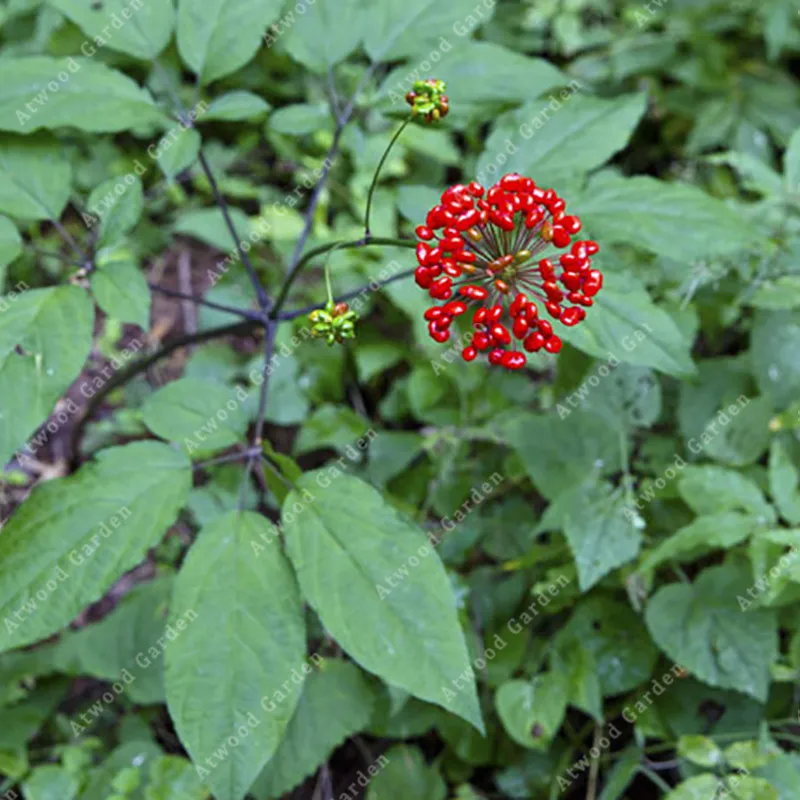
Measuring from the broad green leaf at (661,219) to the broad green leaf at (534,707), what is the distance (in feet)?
4.89

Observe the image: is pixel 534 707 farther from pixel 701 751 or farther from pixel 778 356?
pixel 778 356

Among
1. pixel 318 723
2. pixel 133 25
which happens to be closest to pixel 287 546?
pixel 318 723

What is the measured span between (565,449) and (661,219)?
0.93m

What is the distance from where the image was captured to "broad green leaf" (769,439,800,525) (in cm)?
248

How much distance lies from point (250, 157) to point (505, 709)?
3.72 meters

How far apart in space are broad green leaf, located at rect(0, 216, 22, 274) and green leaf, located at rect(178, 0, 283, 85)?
2.65 ft

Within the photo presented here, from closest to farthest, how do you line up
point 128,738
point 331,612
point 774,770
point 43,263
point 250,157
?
point 331,612
point 774,770
point 128,738
point 43,263
point 250,157

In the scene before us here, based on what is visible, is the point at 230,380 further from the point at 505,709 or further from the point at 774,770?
the point at 774,770

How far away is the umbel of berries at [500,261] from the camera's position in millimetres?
1793

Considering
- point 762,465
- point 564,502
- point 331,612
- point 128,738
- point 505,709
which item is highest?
point 331,612

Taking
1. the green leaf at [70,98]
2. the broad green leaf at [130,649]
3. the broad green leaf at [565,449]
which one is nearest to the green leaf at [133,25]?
the green leaf at [70,98]

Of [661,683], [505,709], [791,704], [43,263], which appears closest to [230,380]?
[43,263]

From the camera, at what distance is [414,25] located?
2734 mm

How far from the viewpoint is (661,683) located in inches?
111
